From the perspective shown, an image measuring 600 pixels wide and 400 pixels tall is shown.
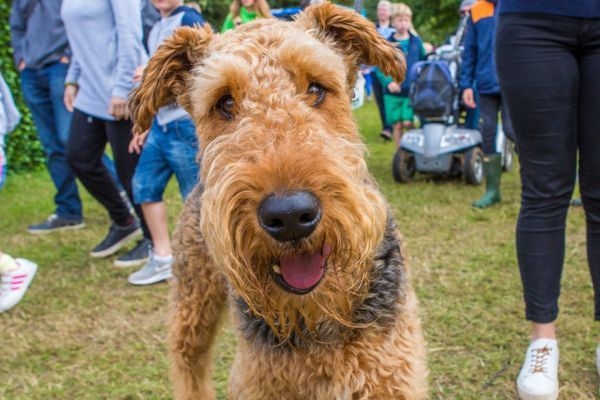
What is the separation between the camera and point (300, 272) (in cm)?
159

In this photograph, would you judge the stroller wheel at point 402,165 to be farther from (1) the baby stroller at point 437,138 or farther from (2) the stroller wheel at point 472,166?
(2) the stroller wheel at point 472,166

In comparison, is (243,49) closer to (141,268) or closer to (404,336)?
(404,336)

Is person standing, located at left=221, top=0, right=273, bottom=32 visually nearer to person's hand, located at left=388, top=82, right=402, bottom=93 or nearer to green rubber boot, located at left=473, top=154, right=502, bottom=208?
person's hand, located at left=388, top=82, right=402, bottom=93

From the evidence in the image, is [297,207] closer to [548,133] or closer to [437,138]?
[548,133]

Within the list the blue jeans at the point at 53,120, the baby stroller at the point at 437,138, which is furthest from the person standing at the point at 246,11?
the baby stroller at the point at 437,138

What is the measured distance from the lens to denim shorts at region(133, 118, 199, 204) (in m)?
3.66

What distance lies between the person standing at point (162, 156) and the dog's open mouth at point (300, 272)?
1.89 meters

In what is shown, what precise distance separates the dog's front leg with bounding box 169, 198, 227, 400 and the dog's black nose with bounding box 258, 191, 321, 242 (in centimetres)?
113

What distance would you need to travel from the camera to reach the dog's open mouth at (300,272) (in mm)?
1576

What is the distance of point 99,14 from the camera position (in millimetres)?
4074

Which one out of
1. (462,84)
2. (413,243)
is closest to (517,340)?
(413,243)

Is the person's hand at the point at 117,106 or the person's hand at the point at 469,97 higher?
the person's hand at the point at 117,106

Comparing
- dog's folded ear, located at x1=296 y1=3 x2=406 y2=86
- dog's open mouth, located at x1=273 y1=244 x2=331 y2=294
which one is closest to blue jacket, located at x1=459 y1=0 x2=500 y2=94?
dog's folded ear, located at x1=296 y1=3 x2=406 y2=86

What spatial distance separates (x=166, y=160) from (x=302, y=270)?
94.6 inches
